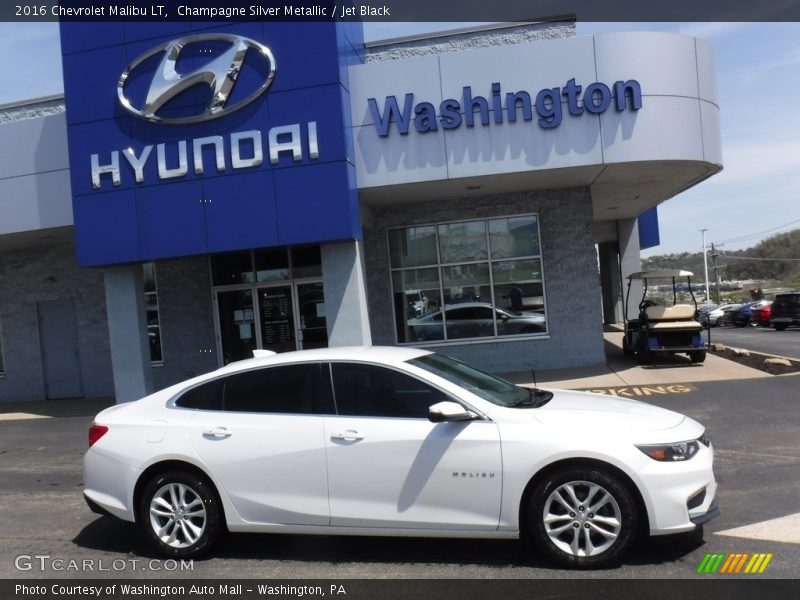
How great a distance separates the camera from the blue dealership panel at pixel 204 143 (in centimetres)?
1245

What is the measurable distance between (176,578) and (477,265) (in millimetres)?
11183

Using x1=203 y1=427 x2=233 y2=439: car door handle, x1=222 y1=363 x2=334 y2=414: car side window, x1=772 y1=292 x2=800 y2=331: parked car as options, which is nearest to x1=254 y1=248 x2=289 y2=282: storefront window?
x1=222 y1=363 x2=334 y2=414: car side window

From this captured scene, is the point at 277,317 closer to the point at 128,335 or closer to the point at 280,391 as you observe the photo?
the point at 128,335

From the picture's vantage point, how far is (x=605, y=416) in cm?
504

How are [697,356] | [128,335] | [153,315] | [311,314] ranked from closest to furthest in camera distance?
[128,335]
[697,356]
[311,314]
[153,315]

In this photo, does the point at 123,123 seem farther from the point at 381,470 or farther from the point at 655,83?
the point at 381,470

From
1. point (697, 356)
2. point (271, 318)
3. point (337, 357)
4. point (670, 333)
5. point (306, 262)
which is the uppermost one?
point (306, 262)

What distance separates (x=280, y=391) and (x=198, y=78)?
916 cm

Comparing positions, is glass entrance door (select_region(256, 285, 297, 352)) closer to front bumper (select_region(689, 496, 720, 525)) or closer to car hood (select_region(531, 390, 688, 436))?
car hood (select_region(531, 390, 688, 436))

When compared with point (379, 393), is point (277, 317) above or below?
above

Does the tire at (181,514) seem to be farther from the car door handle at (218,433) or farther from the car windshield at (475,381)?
the car windshield at (475,381)

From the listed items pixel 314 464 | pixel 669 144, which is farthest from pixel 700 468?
pixel 669 144

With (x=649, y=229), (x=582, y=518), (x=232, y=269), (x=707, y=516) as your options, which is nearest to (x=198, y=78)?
(x=232, y=269)

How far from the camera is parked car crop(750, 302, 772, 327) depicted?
36.8m
